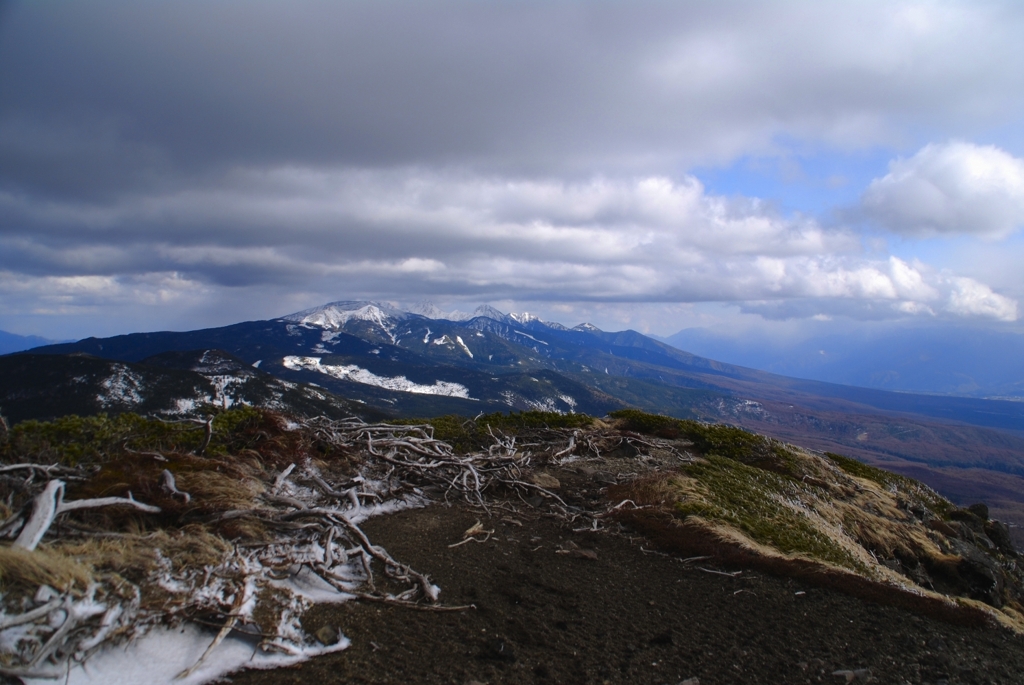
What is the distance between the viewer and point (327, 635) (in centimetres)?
570

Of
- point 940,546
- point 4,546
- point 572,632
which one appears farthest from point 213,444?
point 940,546

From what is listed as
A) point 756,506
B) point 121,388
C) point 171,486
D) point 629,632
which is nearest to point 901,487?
point 756,506

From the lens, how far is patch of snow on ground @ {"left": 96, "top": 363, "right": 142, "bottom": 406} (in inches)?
4771

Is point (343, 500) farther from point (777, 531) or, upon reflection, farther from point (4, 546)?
point (777, 531)

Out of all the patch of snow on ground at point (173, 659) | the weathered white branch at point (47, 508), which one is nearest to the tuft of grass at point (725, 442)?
the patch of snow on ground at point (173, 659)

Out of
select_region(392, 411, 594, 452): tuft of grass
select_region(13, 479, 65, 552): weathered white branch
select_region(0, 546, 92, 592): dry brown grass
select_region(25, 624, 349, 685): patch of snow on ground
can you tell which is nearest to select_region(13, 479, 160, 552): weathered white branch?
select_region(13, 479, 65, 552): weathered white branch

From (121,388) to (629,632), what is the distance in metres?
151

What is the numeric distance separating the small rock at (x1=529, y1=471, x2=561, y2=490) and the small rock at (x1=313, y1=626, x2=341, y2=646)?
7.01m

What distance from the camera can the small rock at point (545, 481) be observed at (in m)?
12.4

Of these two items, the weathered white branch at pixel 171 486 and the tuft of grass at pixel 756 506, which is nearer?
the weathered white branch at pixel 171 486

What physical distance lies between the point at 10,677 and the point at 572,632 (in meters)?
5.19

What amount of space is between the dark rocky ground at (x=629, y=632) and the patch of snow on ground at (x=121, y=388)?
140m

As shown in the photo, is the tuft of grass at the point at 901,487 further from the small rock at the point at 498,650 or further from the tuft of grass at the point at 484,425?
the small rock at the point at 498,650

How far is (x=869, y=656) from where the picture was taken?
604cm
